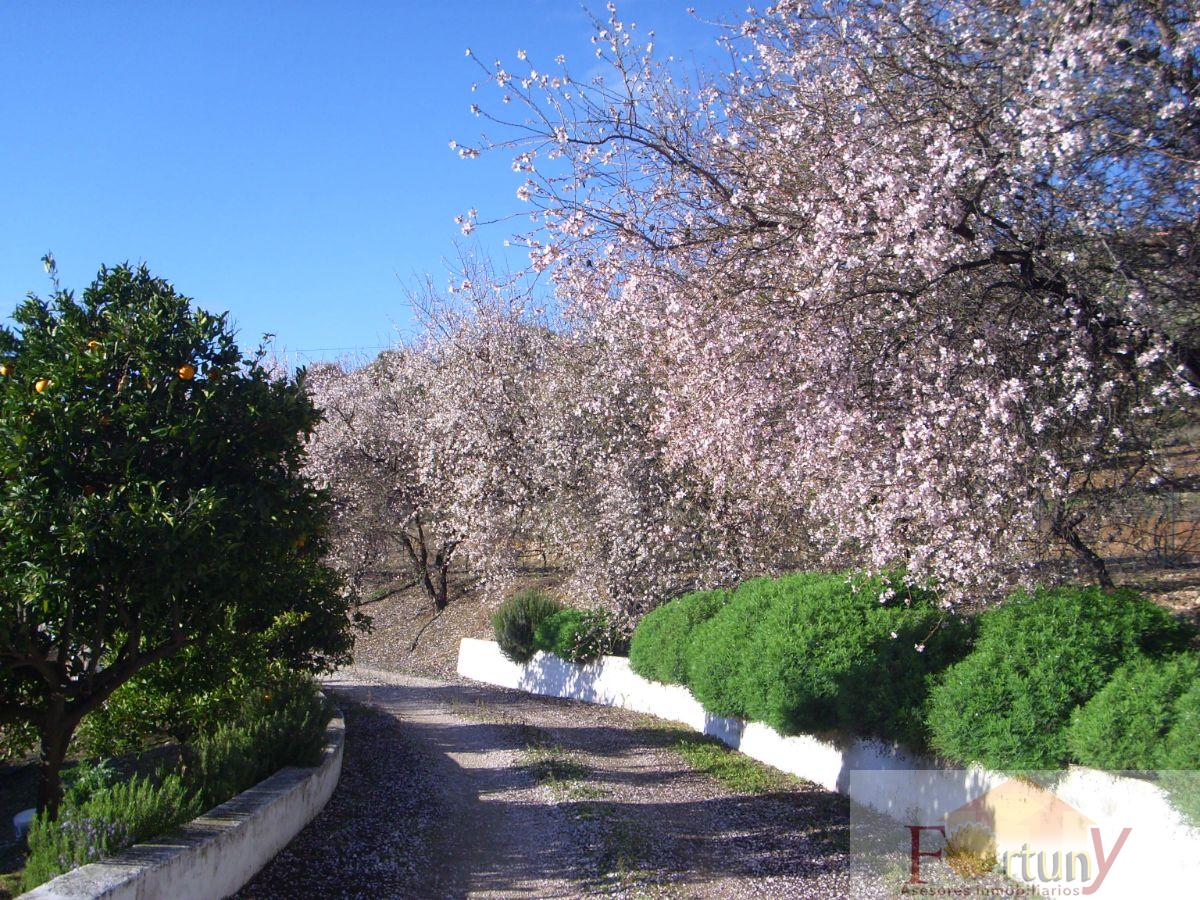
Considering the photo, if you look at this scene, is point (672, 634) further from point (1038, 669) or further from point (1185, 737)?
point (1185, 737)

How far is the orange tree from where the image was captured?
19.1 ft

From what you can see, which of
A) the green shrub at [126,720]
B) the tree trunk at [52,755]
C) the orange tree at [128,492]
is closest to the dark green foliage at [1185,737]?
the orange tree at [128,492]

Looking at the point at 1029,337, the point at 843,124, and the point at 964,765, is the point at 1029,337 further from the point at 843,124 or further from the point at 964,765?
the point at 964,765

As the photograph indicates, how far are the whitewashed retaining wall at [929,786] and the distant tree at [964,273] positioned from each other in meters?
1.41

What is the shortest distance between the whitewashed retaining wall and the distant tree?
141cm

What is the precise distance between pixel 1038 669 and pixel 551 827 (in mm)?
3835

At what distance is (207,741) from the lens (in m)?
7.61

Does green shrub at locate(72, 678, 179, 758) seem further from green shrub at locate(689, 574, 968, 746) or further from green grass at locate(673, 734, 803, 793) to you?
green shrub at locate(689, 574, 968, 746)

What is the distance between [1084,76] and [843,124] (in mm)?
1768

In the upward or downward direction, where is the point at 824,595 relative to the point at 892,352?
downward

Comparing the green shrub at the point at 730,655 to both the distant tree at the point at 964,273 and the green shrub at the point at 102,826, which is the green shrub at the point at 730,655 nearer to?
the distant tree at the point at 964,273

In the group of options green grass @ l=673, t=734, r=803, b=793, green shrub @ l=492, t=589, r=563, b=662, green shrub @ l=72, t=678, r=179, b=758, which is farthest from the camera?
green shrub @ l=492, t=589, r=563, b=662

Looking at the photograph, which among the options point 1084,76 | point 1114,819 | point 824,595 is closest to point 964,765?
point 1114,819

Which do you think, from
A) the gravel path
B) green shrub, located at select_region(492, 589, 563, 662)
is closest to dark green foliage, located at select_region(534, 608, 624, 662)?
green shrub, located at select_region(492, 589, 563, 662)
